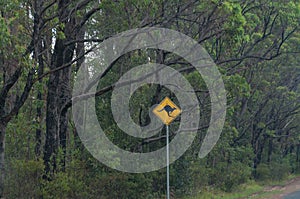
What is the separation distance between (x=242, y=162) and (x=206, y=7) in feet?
52.4

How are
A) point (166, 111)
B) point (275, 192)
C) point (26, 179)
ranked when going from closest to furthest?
1. point (166, 111)
2. point (26, 179)
3. point (275, 192)

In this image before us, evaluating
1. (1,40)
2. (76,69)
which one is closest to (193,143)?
(76,69)

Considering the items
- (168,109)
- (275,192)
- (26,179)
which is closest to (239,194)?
(275,192)

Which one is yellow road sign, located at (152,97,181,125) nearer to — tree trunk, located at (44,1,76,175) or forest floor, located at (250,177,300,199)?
tree trunk, located at (44,1,76,175)

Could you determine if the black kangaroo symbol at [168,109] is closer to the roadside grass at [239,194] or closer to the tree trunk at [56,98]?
the tree trunk at [56,98]

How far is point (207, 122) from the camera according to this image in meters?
22.6

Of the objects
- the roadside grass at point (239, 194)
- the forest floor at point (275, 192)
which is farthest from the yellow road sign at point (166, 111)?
the forest floor at point (275, 192)

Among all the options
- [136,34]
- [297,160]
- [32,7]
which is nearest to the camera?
[32,7]

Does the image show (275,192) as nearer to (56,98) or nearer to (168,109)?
(56,98)

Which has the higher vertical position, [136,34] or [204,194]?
[136,34]

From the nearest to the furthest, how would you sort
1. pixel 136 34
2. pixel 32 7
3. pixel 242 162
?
1. pixel 32 7
2. pixel 136 34
3. pixel 242 162

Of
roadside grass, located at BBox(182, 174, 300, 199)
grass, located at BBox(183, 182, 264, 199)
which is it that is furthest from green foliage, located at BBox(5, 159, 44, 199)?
grass, located at BBox(183, 182, 264, 199)

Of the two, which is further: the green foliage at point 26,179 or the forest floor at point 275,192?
the forest floor at point 275,192

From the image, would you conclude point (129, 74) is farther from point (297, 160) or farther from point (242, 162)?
point (297, 160)
